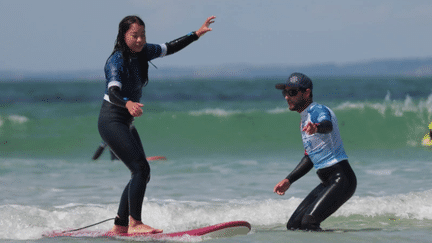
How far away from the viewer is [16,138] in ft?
63.0

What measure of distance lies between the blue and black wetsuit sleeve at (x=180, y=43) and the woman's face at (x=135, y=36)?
0.46 meters

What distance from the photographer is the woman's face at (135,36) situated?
14.7 ft

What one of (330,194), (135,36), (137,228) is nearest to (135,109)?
(135,36)

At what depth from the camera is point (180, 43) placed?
5016 mm

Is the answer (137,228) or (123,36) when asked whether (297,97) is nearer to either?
(123,36)

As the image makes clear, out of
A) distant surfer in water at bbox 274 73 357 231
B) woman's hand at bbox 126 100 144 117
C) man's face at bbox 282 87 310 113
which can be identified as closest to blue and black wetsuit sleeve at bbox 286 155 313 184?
distant surfer in water at bbox 274 73 357 231

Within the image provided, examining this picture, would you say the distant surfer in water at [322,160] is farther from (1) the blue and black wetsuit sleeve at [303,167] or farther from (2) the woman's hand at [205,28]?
(2) the woman's hand at [205,28]

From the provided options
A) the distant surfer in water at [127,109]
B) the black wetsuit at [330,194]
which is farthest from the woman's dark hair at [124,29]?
the black wetsuit at [330,194]

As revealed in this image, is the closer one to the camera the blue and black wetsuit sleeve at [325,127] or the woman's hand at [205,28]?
the blue and black wetsuit sleeve at [325,127]

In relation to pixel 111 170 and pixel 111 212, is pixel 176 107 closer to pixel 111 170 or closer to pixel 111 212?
pixel 111 170

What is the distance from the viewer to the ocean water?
5992 millimetres

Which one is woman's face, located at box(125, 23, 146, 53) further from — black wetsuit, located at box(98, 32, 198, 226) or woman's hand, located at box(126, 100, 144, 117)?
woman's hand, located at box(126, 100, 144, 117)

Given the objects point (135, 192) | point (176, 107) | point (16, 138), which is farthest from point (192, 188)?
point (176, 107)

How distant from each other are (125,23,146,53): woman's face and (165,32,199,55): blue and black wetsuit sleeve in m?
0.46
